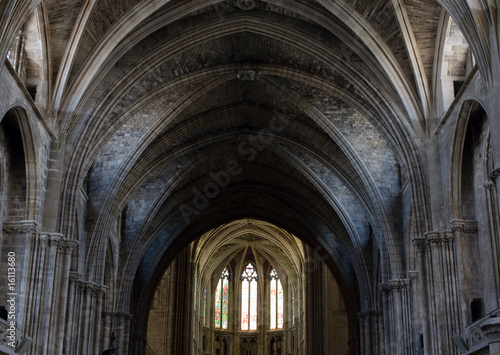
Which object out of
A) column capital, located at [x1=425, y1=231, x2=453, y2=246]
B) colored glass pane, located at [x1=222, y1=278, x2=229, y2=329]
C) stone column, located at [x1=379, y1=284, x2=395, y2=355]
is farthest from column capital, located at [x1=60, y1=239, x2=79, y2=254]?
colored glass pane, located at [x1=222, y1=278, x2=229, y2=329]

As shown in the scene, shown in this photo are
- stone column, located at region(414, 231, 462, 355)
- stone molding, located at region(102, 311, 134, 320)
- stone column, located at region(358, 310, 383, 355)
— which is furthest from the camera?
stone column, located at region(358, 310, 383, 355)

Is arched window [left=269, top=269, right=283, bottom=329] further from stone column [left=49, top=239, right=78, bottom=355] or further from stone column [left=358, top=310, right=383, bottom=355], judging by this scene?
stone column [left=49, top=239, right=78, bottom=355]

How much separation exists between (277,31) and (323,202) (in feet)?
35.7

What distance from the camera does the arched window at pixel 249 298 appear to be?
49000 mm

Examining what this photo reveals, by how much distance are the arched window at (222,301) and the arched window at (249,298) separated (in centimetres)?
112

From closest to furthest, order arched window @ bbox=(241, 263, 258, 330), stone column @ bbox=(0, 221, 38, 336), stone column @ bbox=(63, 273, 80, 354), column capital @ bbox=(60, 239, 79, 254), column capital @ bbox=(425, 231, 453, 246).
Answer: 1. stone column @ bbox=(0, 221, 38, 336)
2. column capital @ bbox=(425, 231, 453, 246)
3. column capital @ bbox=(60, 239, 79, 254)
4. stone column @ bbox=(63, 273, 80, 354)
5. arched window @ bbox=(241, 263, 258, 330)

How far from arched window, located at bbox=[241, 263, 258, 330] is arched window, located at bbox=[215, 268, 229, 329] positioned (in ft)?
3.67

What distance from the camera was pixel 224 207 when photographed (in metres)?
33.4

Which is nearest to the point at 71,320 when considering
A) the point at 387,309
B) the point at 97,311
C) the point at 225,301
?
the point at 97,311

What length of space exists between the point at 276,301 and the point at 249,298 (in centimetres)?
189

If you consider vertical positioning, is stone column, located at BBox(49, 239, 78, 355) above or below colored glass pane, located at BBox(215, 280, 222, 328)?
below

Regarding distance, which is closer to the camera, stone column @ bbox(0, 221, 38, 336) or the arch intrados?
stone column @ bbox(0, 221, 38, 336)

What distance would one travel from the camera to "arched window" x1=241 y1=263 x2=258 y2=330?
1929 inches

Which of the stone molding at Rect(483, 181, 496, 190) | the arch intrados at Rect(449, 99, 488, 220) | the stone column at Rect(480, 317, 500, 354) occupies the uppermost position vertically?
the arch intrados at Rect(449, 99, 488, 220)
